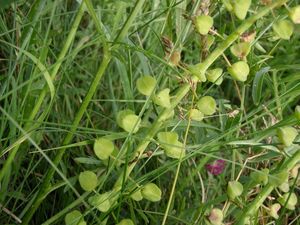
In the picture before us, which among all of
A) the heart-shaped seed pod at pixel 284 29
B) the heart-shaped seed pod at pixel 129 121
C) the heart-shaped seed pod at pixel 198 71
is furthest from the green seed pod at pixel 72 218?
the heart-shaped seed pod at pixel 284 29

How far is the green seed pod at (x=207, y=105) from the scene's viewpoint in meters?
0.71

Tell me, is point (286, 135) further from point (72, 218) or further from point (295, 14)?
point (72, 218)

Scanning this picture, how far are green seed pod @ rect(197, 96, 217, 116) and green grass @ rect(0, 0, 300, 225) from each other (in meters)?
0.02

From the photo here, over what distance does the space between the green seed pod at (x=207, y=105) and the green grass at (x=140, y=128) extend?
0.7 inches

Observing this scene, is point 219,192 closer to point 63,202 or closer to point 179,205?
point 179,205

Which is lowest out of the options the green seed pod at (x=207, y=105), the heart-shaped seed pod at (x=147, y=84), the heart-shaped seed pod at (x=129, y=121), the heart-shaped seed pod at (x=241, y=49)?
the heart-shaped seed pod at (x=129, y=121)

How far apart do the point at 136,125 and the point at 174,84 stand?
0.53 metres

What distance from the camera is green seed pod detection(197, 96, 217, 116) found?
2.34 ft

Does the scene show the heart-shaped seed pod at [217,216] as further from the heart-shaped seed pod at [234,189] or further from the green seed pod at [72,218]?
the green seed pod at [72,218]

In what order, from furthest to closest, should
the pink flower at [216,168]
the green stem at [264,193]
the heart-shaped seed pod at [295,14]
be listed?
1. the pink flower at [216,168]
2. the green stem at [264,193]
3. the heart-shaped seed pod at [295,14]

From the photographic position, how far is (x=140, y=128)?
81 cm

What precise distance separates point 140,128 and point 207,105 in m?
0.13

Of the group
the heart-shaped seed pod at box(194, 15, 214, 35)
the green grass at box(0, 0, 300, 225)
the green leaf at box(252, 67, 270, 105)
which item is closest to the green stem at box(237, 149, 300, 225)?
the green grass at box(0, 0, 300, 225)

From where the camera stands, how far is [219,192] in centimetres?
110
